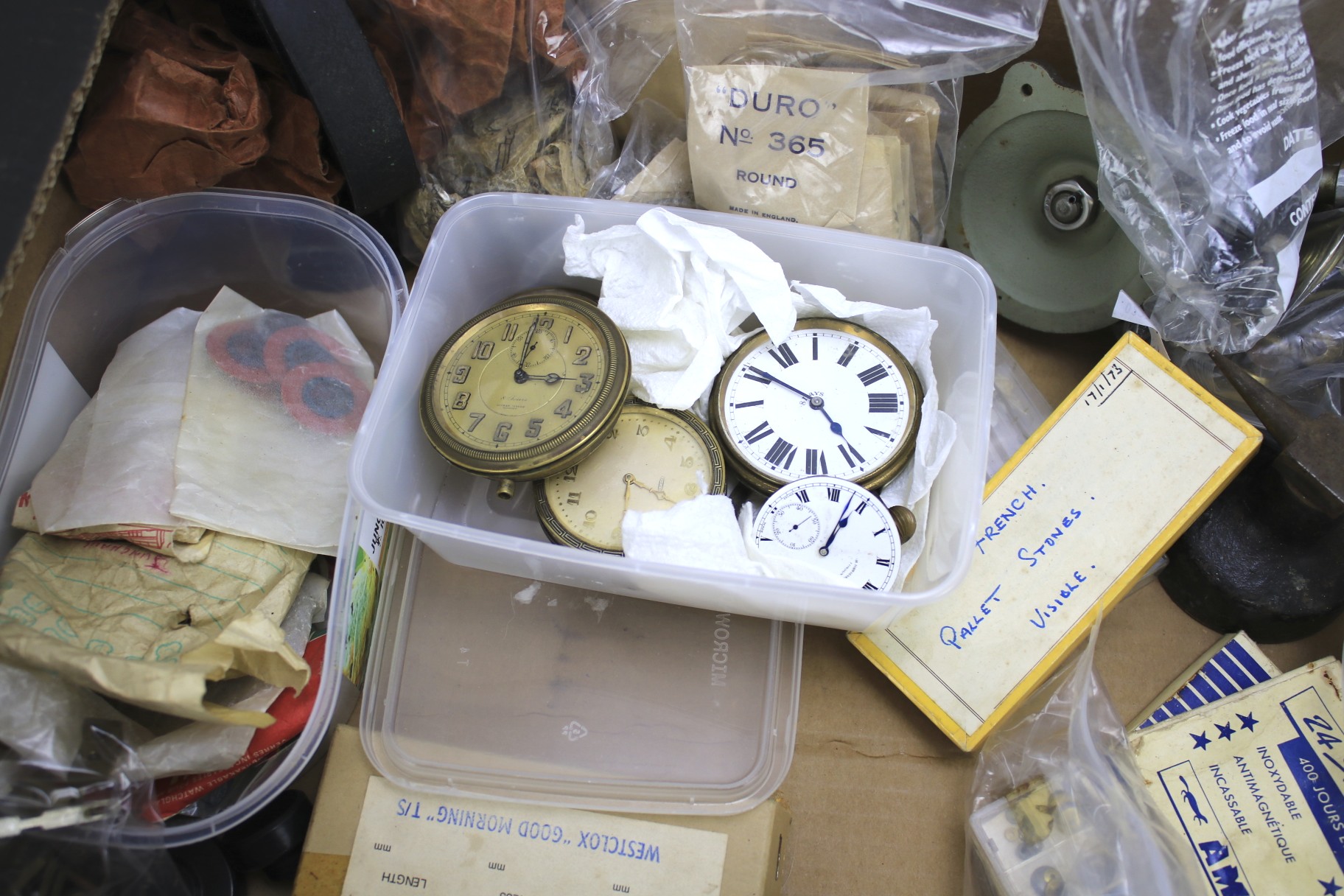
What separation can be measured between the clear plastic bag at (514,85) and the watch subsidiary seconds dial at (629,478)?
39 centimetres

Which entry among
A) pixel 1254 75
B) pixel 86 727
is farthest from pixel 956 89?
pixel 86 727

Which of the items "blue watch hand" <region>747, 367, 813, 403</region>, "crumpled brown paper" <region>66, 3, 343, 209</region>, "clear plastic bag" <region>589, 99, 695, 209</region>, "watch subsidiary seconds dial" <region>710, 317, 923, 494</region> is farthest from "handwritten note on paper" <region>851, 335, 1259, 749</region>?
"crumpled brown paper" <region>66, 3, 343, 209</region>

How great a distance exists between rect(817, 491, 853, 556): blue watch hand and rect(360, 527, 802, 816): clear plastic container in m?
0.15

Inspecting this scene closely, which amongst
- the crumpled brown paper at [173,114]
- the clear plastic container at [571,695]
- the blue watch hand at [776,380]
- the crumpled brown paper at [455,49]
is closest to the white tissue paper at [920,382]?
the blue watch hand at [776,380]

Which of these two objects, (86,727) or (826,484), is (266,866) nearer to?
(86,727)

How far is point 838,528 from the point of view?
3.65 feet

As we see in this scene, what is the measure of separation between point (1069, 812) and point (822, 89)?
3.08 feet

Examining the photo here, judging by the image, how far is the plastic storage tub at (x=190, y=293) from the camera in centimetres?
108

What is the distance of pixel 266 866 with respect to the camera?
1.15m

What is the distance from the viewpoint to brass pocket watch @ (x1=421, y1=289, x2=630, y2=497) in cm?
109

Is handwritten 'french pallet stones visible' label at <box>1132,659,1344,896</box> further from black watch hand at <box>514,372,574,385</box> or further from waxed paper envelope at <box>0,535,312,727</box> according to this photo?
waxed paper envelope at <box>0,535,312,727</box>

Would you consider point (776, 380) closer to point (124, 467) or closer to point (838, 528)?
point (838, 528)

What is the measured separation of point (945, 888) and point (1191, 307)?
2.70 feet

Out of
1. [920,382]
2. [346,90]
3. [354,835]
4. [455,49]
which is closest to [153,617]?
[354,835]
